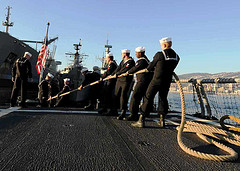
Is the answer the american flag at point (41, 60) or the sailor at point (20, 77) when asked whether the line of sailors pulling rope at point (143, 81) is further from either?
the american flag at point (41, 60)

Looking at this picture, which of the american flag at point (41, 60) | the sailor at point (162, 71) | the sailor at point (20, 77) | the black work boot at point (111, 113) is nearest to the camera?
the sailor at point (162, 71)

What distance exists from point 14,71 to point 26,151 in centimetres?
412

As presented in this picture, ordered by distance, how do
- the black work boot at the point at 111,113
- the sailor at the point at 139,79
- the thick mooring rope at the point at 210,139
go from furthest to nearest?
the black work boot at the point at 111,113, the sailor at the point at 139,79, the thick mooring rope at the point at 210,139

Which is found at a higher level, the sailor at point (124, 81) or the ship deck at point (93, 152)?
the sailor at point (124, 81)

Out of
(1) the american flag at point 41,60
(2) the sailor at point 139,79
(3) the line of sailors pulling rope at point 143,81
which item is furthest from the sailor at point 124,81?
(1) the american flag at point 41,60

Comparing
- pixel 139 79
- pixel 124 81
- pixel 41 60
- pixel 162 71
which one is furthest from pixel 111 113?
pixel 41 60

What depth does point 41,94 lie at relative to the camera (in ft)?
20.0

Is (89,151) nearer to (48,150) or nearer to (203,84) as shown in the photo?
(48,150)

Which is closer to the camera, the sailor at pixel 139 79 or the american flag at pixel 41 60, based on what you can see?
the sailor at pixel 139 79

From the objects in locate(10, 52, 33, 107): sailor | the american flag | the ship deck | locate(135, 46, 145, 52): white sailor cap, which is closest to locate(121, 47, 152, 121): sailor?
→ locate(135, 46, 145, 52): white sailor cap

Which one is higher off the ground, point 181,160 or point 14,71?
point 14,71

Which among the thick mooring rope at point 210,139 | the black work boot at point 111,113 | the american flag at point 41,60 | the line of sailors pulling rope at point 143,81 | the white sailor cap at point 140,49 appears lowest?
the black work boot at point 111,113

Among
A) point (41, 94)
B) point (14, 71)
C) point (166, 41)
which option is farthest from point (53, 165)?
point (41, 94)

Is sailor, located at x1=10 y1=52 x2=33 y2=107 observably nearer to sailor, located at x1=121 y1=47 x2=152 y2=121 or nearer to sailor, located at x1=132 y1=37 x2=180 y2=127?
sailor, located at x1=121 y1=47 x2=152 y2=121
